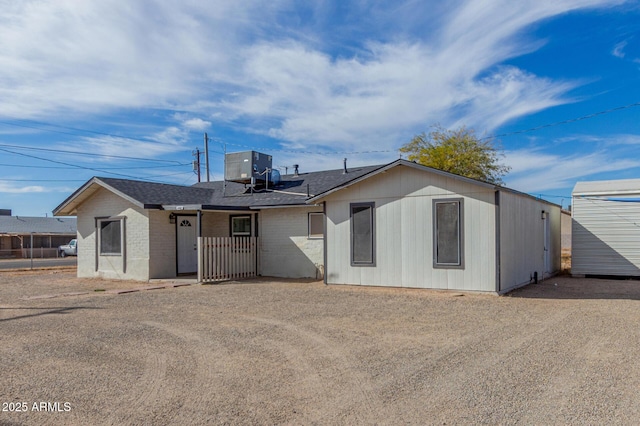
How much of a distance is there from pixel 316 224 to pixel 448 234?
204 inches

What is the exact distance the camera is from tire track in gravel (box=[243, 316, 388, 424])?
416cm

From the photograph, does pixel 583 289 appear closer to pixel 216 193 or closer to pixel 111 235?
pixel 216 193

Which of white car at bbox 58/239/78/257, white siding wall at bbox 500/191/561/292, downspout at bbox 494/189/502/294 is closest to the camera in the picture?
downspout at bbox 494/189/502/294

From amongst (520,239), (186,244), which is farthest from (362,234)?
(186,244)

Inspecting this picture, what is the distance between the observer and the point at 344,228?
1330cm

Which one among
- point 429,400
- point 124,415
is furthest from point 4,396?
point 429,400

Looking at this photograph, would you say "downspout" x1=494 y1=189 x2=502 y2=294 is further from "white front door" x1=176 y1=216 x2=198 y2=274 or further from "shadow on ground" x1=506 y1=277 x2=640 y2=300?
"white front door" x1=176 y1=216 x2=198 y2=274

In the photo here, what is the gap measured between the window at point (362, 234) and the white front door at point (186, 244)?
6.48 meters

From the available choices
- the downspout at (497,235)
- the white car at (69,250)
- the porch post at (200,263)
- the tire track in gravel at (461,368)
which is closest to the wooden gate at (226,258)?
the porch post at (200,263)

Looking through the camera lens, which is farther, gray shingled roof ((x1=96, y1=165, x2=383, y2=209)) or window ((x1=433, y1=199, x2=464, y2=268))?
gray shingled roof ((x1=96, y1=165, x2=383, y2=209))

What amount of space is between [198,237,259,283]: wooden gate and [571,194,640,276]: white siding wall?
35.3 feet

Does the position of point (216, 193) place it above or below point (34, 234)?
above

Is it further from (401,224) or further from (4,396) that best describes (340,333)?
(401,224)

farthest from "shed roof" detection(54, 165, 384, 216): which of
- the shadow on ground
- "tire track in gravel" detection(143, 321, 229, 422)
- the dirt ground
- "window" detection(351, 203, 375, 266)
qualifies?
"tire track in gravel" detection(143, 321, 229, 422)
